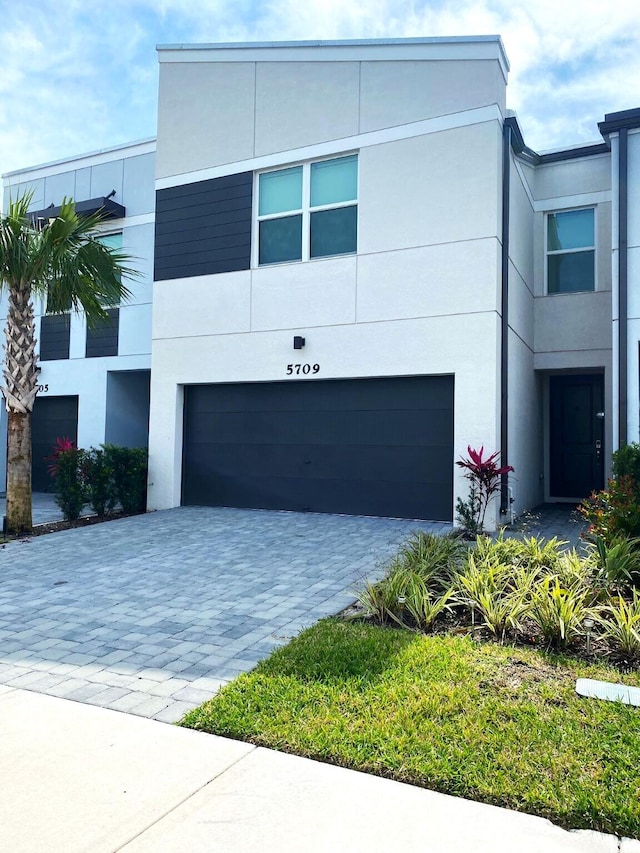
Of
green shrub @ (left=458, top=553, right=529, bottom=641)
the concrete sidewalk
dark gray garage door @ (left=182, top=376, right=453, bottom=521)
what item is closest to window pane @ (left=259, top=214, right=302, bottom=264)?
dark gray garage door @ (left=182, top=376, right=453, bottom=521)

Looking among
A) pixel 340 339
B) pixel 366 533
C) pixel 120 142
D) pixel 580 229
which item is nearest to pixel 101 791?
pixel 366 533

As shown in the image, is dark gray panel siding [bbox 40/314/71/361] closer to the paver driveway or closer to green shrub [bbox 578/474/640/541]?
the paver driveway

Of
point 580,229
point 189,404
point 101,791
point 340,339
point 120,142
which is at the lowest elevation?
point 101,791

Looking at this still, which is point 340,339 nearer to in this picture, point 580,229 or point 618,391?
point 618,391

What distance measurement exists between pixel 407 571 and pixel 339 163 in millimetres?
7931

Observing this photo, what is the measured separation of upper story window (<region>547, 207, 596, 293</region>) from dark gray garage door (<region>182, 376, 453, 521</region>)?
13.7 ft

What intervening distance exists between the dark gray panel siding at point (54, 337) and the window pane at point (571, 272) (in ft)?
37.6

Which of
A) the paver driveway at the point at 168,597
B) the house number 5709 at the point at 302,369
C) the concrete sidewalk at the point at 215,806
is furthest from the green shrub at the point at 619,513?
the house number 5709 at the point at 302,369

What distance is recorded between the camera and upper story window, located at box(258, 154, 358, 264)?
11.1m

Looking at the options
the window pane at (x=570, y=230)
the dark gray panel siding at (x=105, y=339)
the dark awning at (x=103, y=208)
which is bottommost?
the dark gray panel siding at (x=105, y=339)

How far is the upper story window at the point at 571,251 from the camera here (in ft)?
40.3

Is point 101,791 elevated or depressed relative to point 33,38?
depressed

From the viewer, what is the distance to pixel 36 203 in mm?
16719

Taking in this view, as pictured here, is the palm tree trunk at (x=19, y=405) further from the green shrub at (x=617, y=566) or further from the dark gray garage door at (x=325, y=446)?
the green shrub at (x=617, y=566)
